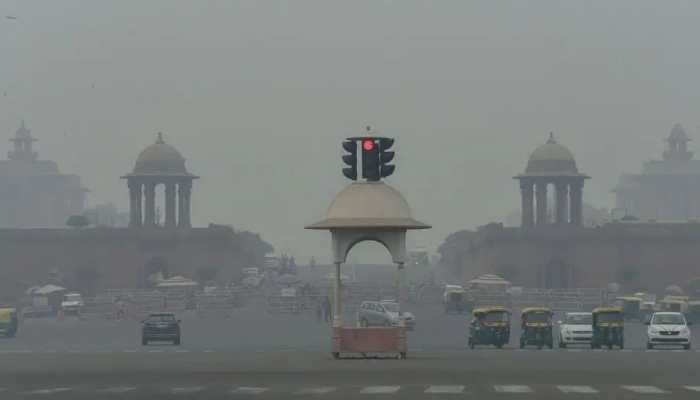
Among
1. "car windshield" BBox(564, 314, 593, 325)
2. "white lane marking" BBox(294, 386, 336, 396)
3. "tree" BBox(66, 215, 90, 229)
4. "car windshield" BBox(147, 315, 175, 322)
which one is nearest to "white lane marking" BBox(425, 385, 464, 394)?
"white lane marking" BBox(294, 386, 336, 396)

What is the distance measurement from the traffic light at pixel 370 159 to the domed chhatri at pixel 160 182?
4690 inches

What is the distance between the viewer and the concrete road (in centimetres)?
3797

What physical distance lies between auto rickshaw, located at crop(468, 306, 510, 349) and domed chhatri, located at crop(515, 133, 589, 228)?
96.7 meters

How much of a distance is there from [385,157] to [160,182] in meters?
123

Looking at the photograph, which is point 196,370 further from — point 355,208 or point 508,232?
point 508,232

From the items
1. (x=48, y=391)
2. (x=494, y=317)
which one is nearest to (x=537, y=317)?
(x=494, y=317)

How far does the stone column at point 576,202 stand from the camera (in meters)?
169

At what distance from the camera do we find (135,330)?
9938 cm

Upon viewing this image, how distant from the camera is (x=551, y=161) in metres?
172

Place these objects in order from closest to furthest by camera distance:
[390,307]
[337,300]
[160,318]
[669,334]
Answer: [337,300] → [669,334] → [160,318] → [390,307]

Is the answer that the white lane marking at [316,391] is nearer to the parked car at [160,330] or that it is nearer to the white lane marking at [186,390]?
the white lane marking at [186,390]

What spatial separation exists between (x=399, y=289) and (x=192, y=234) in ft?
373

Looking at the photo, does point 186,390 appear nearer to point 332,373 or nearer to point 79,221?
point 332,373

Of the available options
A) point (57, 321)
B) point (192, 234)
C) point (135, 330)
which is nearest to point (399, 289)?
point (135, 330)
